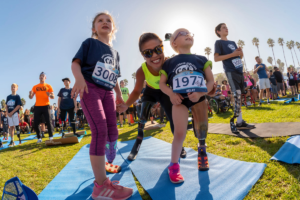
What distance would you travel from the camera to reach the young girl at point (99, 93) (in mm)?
1618

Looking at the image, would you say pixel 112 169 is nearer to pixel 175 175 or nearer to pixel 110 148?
pixel 110 148

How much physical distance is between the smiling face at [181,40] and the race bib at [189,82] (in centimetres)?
42

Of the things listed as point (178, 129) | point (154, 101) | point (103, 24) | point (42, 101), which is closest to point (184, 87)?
point (178, 129)

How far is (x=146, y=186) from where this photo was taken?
1.79 meters

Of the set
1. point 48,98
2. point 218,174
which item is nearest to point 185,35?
point 218,174

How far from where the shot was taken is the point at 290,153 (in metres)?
2.01

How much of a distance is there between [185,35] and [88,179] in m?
2.32

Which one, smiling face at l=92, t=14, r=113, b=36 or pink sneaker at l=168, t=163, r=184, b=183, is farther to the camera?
smiling face at l=92, t=14, r=113, b=36

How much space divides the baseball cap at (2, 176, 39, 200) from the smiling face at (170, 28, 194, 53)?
208 cm

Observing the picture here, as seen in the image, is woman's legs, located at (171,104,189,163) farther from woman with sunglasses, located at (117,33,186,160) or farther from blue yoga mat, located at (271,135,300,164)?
blue yoga mat, located at (271,135,300,164)

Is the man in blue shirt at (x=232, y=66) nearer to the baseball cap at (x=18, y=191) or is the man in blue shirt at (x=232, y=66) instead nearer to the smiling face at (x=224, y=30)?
the smiling face at (x=224, y=30)

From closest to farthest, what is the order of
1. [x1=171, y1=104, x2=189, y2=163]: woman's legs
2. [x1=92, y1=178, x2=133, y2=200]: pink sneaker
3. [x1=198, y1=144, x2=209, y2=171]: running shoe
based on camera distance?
1. [x1=92, y1=178, x2=133, y2=200]: pink sneaker
2. [x1=171, y1=104, x2=189, y2=163]: woman's legs
3. [x1=198, y1=144, x2=209, y2=171]: running shoe

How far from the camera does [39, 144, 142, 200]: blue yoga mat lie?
5.95ft

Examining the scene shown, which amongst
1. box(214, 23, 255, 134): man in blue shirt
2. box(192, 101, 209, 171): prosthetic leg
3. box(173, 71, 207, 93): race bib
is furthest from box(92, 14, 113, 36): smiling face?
box(214, 23, 255, 134): man in blue shirt
